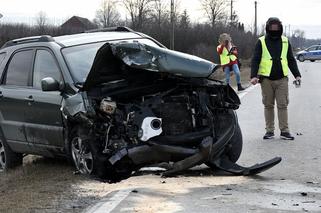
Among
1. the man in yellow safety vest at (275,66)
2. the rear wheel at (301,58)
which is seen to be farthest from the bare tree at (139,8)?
the man in yellow safety vest at (275,66)

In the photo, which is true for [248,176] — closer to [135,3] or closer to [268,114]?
[268,114]

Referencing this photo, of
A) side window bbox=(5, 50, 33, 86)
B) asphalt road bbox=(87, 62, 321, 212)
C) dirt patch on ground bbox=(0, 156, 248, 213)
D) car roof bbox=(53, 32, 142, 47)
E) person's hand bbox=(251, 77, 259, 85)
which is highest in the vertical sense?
car roof bbox=(53, 32, 142, 47)

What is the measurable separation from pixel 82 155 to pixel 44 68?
1.52 meters

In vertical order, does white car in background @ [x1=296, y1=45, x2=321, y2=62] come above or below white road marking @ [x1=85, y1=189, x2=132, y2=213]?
above

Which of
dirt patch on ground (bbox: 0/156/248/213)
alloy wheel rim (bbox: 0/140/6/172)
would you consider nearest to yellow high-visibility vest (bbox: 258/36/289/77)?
dirt patch on ground (bbox: 0/156/248/213)

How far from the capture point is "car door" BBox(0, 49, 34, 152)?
24.3 feet

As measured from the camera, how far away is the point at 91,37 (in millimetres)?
7516

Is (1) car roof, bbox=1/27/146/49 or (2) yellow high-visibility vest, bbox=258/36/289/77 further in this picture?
(2) yellow high-visibility vest, bbox=258/36/289/77

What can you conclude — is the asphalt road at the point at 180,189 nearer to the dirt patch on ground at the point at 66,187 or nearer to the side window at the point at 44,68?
the dirt patch on ground at the point at 66,187

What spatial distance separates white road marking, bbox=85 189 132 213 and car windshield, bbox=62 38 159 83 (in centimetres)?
136

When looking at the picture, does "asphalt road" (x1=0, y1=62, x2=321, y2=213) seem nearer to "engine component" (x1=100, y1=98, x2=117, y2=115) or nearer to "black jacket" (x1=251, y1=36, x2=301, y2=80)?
"engine component" (x1=100, y1=98, x2=117, y2=115)

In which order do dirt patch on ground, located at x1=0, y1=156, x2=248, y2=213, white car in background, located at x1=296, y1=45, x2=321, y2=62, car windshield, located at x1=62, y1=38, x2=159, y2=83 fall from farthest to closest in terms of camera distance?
white car in background, located at x1=296, y1=45, x2=321, y2=62 → car windshield, located at x1=62, y1=38, x2=159, y2=83 → dirt patch on ground, located at x1=0, y1=156, x2=248, y2=213

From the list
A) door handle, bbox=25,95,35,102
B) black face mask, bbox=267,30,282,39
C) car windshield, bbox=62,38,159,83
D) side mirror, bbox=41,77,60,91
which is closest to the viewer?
side mirror, bbox=41,77,60,91

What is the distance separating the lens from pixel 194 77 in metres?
5.85
